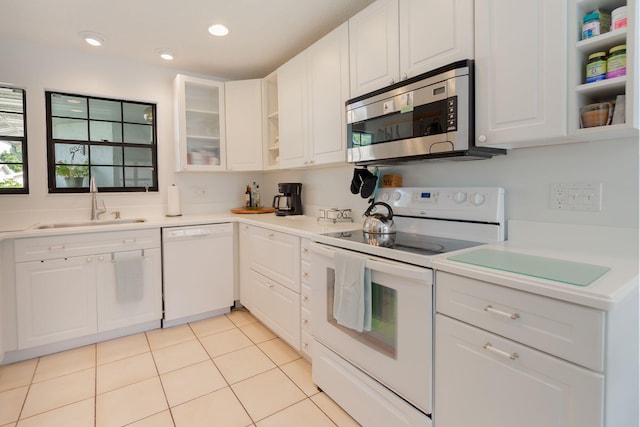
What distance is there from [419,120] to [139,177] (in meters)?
2.77

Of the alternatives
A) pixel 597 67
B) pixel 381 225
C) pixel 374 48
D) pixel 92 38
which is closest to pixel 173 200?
pixel 92 38

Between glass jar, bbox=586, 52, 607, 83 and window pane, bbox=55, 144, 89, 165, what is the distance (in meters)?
3.58

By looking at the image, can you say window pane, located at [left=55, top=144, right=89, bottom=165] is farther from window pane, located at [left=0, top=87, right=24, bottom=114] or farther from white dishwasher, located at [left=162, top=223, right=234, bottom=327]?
white dishwasher, located at [left=162, top=223, right=234, bottom=327]

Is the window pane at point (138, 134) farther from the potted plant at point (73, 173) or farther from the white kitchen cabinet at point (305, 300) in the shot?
the white kitchen cabinet at point (305, 300)

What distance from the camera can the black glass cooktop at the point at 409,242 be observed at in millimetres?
1421

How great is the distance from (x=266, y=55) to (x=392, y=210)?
1.95 metres

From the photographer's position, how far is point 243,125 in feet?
10.6

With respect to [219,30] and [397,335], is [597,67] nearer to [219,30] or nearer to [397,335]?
[397,335]

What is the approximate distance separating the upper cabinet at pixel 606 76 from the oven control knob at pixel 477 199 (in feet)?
1.59

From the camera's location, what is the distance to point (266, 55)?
9.61ft

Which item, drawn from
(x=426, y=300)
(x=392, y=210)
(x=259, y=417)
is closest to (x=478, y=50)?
(x=392, y=210)

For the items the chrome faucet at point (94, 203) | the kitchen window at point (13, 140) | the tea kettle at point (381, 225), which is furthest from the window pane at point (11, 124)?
the tea kettle at point (381, 225)

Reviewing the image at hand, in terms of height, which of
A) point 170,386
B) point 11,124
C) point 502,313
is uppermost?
point 11,124

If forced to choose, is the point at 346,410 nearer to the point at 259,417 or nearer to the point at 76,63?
the point at 259,417
